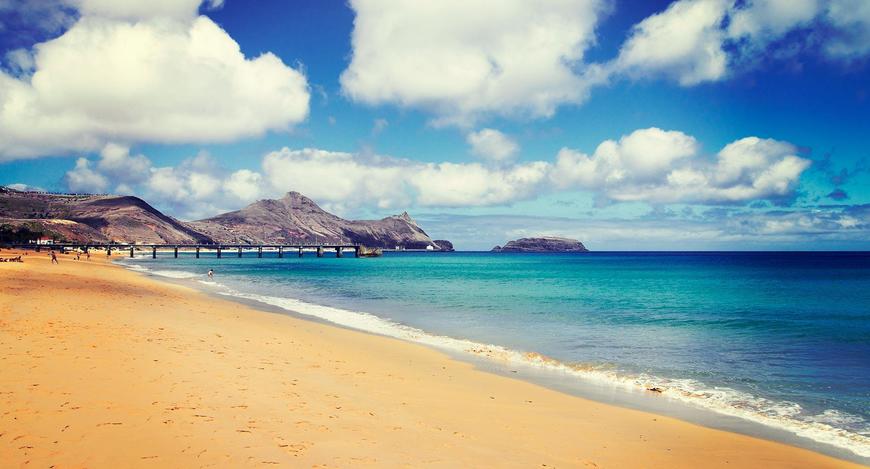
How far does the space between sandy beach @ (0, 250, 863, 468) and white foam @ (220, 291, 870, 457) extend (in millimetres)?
1555

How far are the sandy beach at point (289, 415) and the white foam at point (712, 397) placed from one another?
1.56 metres

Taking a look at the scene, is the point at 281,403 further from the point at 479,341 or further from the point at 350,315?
the point at 350,315

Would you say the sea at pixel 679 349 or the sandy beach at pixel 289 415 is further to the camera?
the sea at pixel 679 349

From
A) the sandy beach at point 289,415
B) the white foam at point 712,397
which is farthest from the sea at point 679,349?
the sandy beach at point 289,415

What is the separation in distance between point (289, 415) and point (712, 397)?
10.3m

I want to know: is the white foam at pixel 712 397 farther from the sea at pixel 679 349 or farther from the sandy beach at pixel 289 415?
the sandy beach at pixel 289 415

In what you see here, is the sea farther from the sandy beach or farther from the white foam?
the sandy beach

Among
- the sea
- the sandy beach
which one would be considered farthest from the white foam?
the sandy beach

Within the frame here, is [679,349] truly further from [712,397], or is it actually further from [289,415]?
[289,415]

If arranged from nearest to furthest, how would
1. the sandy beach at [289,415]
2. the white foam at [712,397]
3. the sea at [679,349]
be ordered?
the sandy beach at [289,415] → the white foam at [712,397] → the sea at [679,349]

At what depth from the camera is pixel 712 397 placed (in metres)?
12.5

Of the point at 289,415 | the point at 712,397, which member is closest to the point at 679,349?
the point at 712,397

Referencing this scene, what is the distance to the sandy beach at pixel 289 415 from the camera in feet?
22.1

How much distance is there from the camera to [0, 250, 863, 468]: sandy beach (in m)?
6.74
